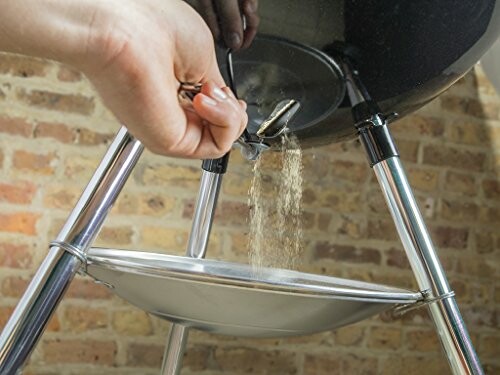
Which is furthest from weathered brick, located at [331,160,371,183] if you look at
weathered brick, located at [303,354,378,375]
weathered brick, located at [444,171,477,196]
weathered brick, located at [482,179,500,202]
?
weathered brick, located at [303,354,378,375]

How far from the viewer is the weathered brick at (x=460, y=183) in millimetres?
1665

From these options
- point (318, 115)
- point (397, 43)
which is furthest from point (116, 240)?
point (397, 43)

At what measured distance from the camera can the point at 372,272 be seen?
62.4 inches

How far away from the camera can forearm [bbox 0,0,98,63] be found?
0.33m

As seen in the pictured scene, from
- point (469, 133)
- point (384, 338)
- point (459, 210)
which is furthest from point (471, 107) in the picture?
point (384, 338)

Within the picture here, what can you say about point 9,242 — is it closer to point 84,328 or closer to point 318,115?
point 84,328

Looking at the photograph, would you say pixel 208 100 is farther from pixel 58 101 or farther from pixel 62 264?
pixel 58 101

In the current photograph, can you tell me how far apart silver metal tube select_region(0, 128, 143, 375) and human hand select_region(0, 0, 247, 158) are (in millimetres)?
196

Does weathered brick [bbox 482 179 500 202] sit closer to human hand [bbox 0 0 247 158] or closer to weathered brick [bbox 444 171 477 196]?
weathered brick [bbox 444 171 477 196]

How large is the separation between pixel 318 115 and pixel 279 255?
0.85 metres

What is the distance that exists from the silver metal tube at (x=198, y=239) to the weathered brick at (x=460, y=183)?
3.15 ft

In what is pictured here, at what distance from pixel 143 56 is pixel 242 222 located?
1.14 m

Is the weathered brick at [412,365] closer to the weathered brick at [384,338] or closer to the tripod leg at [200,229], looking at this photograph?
the weathered brick at [384,338]

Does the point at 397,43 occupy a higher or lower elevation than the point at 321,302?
higher
